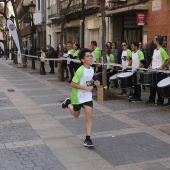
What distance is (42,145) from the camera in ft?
18.8

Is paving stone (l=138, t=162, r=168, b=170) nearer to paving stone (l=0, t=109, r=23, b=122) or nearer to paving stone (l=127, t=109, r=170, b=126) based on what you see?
paving stone (l=127, t=109, r=170, b=126)

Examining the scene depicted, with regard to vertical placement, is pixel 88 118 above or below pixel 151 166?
above

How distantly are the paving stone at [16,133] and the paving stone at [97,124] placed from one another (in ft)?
2.69

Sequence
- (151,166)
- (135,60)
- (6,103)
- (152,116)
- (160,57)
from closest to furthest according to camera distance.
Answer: (151,166), (152,116), (160,57), (6,103), (135,60)

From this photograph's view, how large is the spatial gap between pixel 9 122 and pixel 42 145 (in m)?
1.88

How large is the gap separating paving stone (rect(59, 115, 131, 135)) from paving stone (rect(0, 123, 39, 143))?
2.69 feet

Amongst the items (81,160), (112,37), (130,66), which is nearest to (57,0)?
(112,37)

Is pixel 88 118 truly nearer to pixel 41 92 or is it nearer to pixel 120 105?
pixel 120 105

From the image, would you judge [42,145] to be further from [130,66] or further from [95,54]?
[95,54]

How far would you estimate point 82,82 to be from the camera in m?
5.53

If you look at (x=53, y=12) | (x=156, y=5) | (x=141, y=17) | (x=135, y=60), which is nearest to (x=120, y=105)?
(x=135, y=60)

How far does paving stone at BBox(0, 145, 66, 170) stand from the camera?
4777 millimetres

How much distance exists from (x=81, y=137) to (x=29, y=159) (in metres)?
1.42

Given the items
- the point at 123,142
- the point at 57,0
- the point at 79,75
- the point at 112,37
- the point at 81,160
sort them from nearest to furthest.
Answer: the point at 81,160 < the point at 79,75 < the point at 123,142 < the point at 112,37 < the point at 57,0
